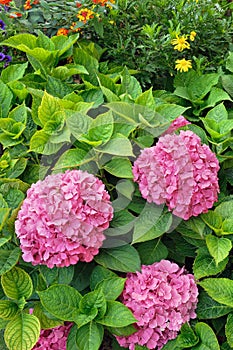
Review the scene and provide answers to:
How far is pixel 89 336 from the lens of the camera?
135 centimetres

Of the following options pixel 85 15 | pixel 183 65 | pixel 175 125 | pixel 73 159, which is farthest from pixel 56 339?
pixel 85 15

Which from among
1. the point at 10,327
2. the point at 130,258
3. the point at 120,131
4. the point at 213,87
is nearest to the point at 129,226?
the point at 130,258

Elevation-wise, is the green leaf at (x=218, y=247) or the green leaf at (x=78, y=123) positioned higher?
the green leaf at (x=78, y=123)

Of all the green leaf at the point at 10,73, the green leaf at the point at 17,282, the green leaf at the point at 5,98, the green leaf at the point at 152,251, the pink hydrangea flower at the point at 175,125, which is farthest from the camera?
the green leaf at the point at 10,73

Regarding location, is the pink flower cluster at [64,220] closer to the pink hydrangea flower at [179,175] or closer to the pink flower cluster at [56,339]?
the pink hydrangea flower at [179,175]

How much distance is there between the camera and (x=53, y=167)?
1.63m

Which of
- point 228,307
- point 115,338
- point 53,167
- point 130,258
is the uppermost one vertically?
point 53,167

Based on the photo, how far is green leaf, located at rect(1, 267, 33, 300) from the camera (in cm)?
143

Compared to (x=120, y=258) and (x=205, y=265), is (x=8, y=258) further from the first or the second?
(x=205, y=265)

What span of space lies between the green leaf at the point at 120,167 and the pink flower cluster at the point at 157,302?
0.28 metres

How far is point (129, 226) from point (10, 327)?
447mm

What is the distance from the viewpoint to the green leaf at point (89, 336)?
4.36ft

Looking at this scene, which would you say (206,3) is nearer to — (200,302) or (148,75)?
(148,75)

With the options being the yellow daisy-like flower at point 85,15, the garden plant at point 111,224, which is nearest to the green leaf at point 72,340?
the garden plant at point 111,224
